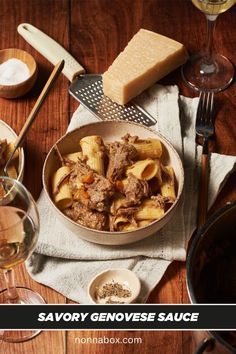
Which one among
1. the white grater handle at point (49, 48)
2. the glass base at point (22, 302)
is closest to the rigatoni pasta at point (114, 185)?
the glass base at point (22, 302)

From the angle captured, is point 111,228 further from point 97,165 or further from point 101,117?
point 101,117

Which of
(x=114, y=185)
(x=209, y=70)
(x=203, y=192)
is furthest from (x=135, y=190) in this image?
(x=209, y=70)

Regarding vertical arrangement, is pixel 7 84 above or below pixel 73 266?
above

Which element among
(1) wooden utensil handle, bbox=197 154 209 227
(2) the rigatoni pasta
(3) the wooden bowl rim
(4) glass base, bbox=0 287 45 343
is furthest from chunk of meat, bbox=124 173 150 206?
(3) the wooden bowl rim

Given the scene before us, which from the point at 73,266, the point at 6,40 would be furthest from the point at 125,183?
the point at 6,40

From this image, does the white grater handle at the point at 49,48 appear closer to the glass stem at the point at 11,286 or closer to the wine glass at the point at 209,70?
the wine glass at the point at 209,70

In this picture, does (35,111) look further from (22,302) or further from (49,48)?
(22,302)

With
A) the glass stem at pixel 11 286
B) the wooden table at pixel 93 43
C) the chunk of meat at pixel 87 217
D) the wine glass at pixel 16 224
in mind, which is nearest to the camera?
the wine glass at pixel 16 224
